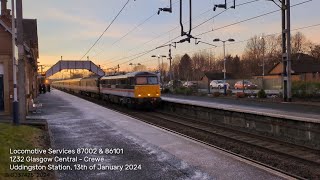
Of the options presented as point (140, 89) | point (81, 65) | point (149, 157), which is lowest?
point (149, 157)

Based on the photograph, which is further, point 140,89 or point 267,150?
point 140,89

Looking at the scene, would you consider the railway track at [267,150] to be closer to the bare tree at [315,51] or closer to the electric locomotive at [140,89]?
the electric locomotive at [140,89]

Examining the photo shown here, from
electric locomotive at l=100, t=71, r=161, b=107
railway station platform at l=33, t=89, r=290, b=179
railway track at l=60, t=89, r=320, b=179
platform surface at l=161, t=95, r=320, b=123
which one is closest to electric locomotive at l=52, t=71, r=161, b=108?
electric locomotive at l=100, t=71, r=161, b=107

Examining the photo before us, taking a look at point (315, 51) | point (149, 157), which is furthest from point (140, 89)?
point (315, 51)

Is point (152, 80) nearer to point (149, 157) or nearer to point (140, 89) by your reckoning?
point (140, 89)

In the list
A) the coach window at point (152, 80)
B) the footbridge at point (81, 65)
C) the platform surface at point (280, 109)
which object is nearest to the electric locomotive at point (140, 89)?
the coach window at point (152, 80)

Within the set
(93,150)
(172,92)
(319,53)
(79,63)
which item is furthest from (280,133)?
(319,53)

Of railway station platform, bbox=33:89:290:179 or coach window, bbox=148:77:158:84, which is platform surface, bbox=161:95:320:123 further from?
railway station platform, bbox=33:89:290:179

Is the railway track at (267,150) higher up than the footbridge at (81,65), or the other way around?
the footbridge at (81,65)

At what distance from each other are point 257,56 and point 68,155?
4800 inches

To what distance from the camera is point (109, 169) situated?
10164 mm

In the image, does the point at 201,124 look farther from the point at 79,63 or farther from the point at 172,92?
the point at 79,63

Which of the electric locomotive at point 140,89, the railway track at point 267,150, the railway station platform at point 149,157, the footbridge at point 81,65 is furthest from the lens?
the footbridge at point 81,65

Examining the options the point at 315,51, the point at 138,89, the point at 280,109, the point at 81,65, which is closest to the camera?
the point at 280,109
